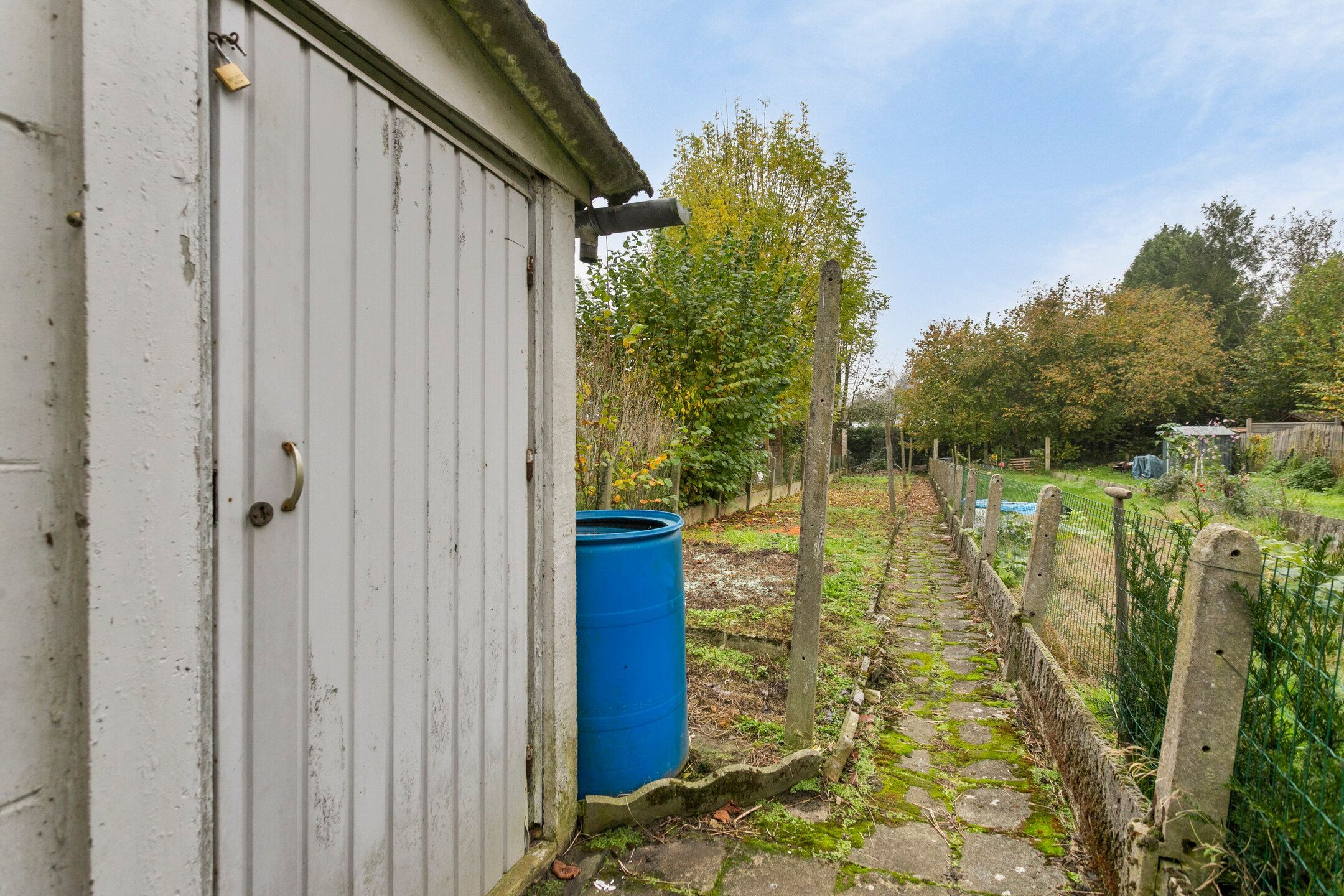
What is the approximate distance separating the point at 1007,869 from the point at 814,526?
1488 millimetres

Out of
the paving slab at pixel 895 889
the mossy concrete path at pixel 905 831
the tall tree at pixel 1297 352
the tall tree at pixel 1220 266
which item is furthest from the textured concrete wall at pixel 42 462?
the tall tree at pixel 1220 266

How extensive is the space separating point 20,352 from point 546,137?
1.83 m

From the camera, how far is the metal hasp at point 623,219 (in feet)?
8.93

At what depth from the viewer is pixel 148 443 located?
1.03m

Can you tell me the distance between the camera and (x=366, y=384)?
159 centimetres

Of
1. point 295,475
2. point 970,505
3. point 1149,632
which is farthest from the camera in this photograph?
point 970,505

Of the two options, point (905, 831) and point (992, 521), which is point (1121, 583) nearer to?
point (905, 831)

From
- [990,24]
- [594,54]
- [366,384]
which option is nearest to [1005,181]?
[990,24]

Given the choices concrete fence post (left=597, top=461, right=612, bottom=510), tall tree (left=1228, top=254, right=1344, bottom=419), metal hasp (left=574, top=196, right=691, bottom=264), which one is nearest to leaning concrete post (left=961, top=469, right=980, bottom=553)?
concrete fence post (left=597, top=461, right=612, bottom=510)

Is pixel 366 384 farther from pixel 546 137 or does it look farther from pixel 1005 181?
pixel 1005 181

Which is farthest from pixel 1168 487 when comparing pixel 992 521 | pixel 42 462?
pixel 42 462

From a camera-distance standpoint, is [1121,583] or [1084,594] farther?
[1084,594]

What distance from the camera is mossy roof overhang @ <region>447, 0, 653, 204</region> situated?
184cm

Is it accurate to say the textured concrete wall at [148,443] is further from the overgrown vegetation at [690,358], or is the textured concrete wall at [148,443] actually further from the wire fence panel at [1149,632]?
the overgrown vegetation at [690,358]
